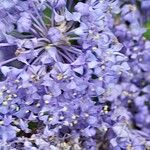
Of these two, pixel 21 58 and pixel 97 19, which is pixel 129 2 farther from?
pixel 21 58

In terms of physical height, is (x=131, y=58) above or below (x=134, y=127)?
above

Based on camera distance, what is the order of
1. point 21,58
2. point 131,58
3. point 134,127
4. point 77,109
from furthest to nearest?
point 134,127, point 131,58, point 77,109, point 21,58

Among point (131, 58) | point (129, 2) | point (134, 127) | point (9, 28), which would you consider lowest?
point (134, 127)

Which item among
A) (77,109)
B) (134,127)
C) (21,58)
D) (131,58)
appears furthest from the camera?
(134,127)

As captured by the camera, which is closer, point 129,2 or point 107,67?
point 107,67

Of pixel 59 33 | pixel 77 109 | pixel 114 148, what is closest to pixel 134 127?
pixel 114 148

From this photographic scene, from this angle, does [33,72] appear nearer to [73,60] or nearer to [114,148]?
[73,60]
